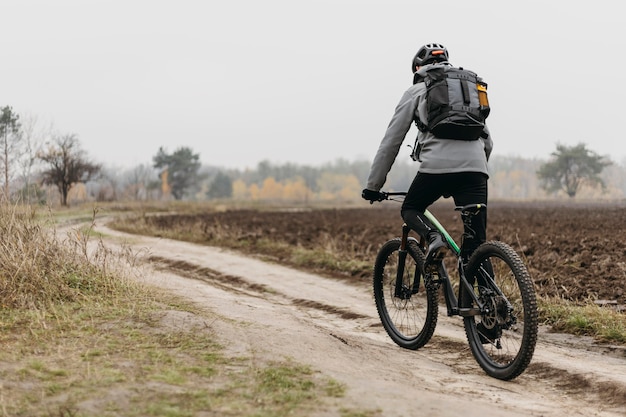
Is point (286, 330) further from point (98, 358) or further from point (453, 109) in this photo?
point (453, 109)

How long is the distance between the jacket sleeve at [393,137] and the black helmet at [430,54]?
0.34 m

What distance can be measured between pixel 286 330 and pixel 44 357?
1894 mm

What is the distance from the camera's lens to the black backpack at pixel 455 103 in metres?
4.57

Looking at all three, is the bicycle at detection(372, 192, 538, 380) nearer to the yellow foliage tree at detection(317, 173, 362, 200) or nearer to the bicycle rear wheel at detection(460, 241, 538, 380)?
the bicycle rear wheel at detection(460, 241, 538, 380)

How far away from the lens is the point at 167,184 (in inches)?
3438

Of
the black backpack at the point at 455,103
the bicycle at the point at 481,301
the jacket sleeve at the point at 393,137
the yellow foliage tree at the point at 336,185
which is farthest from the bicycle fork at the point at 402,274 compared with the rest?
the yellow foliage tree at the point at 336,185

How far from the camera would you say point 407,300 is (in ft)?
Answer: 18.8

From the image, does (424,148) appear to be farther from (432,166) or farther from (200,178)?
(200,178)

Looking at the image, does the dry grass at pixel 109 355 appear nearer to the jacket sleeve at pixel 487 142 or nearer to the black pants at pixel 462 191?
the black pants at pixel 462 191

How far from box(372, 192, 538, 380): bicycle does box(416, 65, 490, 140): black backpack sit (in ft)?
1.94

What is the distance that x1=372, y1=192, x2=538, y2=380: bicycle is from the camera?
4266mm

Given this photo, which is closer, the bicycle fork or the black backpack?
the black backpack

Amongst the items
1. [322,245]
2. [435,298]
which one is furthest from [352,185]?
[435,298]

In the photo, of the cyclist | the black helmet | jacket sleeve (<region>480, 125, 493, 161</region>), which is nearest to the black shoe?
the cyclist
